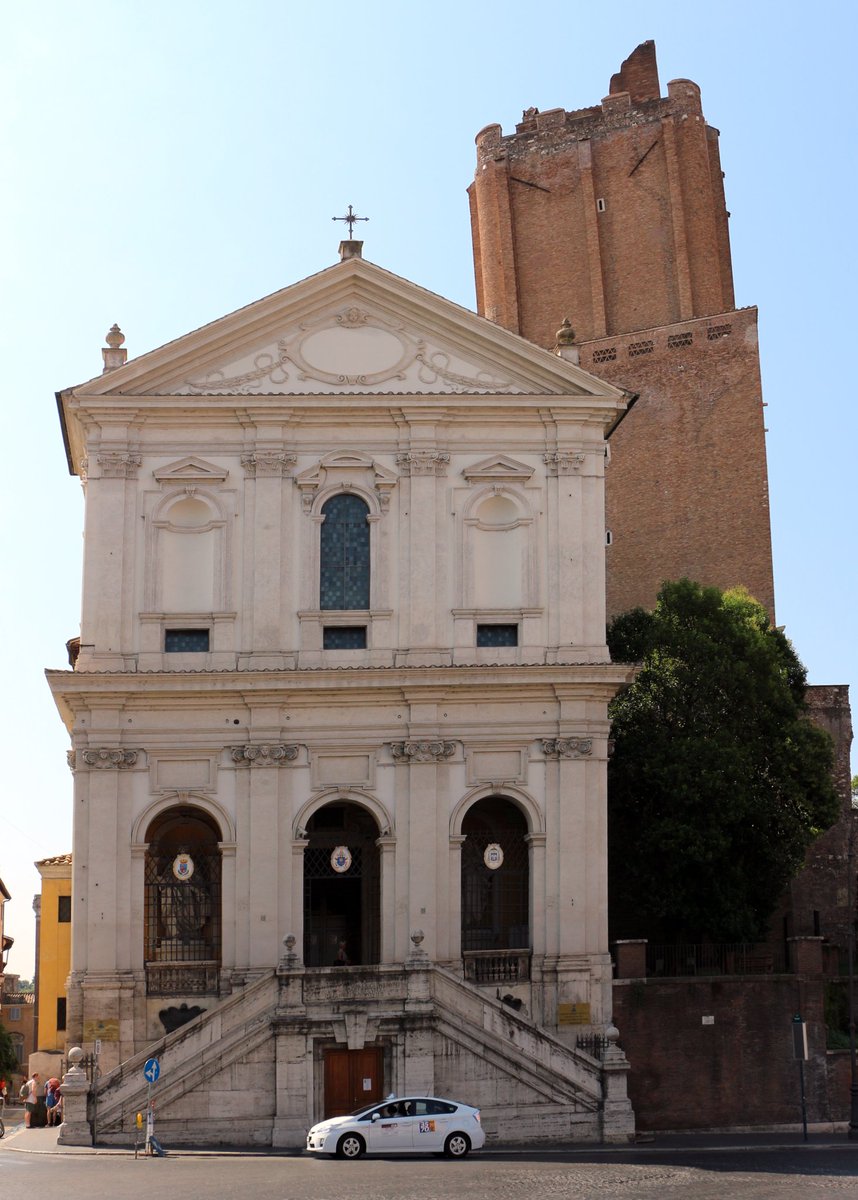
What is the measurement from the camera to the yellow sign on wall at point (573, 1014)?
127ft

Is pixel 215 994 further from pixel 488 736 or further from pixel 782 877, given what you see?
pixel 782 877

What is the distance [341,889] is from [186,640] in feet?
22.2

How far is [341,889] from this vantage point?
42.1 meters

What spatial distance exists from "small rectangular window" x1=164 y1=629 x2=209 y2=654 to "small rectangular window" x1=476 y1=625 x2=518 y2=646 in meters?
6.11

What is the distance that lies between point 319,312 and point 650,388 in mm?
23682

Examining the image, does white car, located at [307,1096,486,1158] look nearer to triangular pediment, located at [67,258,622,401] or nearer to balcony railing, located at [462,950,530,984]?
balcony railing, located at [462,950,530,984]

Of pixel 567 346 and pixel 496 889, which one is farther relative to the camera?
pixel 567 346

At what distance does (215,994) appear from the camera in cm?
3891

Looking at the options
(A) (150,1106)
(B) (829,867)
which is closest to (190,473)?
(A) (150,1106)

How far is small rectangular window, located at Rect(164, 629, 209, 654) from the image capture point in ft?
134

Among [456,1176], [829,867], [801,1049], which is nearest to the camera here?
[456,1176]

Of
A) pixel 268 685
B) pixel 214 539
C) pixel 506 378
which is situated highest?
pixel 506 378

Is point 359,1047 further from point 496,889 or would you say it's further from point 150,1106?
point 496,889

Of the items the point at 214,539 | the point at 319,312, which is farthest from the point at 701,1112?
the point at 319,312
